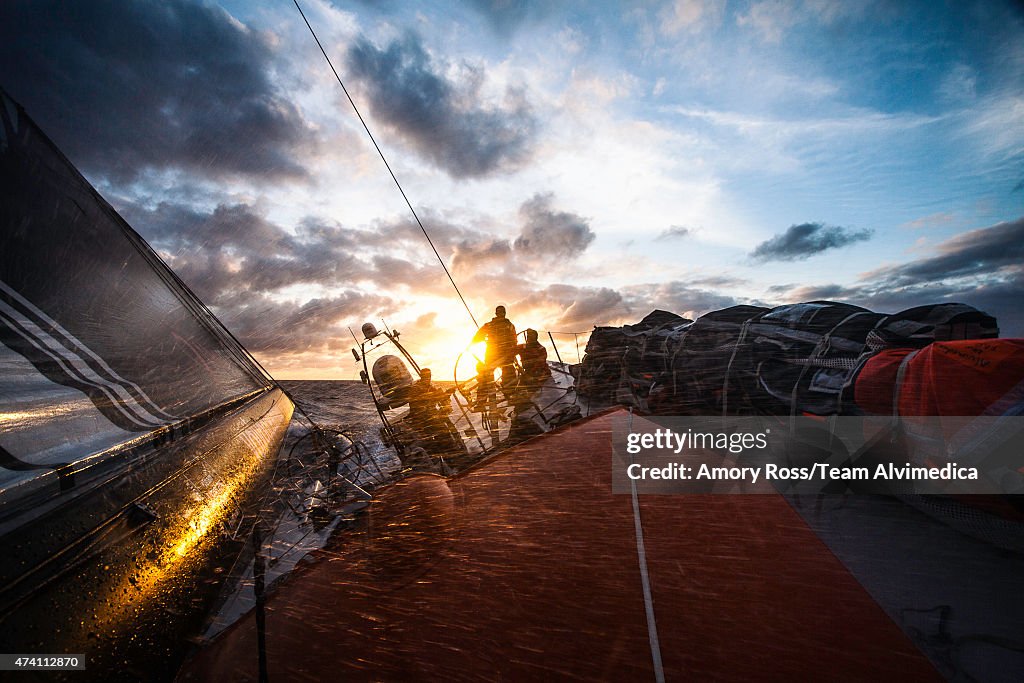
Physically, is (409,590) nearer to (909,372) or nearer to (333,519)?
(333,519)

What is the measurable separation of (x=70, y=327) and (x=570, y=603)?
10.4ft

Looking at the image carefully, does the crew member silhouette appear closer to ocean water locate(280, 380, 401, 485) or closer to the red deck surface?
ocean water locate(280, 380, 401, 485)

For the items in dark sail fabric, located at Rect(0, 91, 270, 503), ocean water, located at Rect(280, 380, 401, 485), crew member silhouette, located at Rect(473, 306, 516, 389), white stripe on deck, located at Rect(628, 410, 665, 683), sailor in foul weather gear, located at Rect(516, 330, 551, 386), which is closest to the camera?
white stripe on deck, located at Rect(628, 410, 665, 683)

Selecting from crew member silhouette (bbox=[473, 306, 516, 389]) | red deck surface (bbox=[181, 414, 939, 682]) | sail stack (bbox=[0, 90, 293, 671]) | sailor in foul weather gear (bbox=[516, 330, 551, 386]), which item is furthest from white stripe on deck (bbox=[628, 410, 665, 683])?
sailor in foul weather gear (bbox=[516, 330, 551, 386])

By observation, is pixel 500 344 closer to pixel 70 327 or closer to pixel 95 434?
pixel 70 327

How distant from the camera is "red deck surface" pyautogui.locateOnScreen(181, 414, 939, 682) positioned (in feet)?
3.18

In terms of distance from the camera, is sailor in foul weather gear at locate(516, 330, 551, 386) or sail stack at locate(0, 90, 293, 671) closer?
sail stack at locate(0, 90, 293, 671)

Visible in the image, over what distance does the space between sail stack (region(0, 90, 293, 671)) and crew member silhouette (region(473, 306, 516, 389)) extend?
2997mm

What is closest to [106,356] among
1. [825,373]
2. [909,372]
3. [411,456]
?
[411,456]

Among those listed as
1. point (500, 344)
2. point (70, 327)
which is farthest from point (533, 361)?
point (70, 327)

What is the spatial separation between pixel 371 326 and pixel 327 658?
5045mm

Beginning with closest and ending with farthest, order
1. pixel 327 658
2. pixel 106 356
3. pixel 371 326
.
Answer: pixel 327 658
pixel 106 356
pixel 371 326

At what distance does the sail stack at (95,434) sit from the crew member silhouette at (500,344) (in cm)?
300

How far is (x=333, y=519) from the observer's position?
5.46 feet
